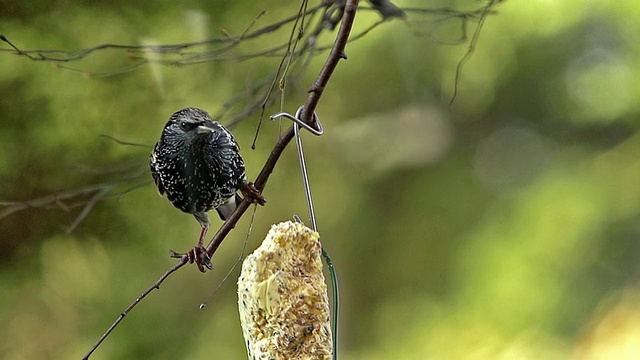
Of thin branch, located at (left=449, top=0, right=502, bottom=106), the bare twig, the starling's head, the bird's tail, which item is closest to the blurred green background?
thin branch, located at (left=449, top=0, right=502, bottom=106)

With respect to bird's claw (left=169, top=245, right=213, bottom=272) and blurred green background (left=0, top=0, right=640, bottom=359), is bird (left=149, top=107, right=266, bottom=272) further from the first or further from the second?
blurred green background (left=0, top=0, right=640, bottom=359)

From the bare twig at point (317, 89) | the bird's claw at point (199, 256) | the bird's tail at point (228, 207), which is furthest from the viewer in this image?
the bird's tail at point (228, 207)

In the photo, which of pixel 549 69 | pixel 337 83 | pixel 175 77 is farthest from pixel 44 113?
pixel 549 69

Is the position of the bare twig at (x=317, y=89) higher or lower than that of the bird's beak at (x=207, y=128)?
lower

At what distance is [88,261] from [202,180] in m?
0.62

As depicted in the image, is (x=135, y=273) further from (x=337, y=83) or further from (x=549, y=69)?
(x=549, y=69)

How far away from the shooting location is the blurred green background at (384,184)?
1433 millimetres

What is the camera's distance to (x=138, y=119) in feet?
4.72

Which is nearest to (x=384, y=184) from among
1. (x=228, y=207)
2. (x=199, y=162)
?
(x=228, y=207)

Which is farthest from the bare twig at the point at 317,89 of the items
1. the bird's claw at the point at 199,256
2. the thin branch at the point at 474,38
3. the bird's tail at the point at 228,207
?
the thin branch at the point at 474,38

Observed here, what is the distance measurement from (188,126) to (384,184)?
3.00ft

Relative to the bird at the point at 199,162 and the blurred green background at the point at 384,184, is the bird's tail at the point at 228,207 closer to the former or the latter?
the bird at the point at 199,162

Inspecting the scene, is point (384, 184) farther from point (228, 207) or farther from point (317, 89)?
point (317, 89)

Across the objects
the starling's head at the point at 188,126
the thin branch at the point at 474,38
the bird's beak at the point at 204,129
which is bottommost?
the bird's beak at the point at 204,129
